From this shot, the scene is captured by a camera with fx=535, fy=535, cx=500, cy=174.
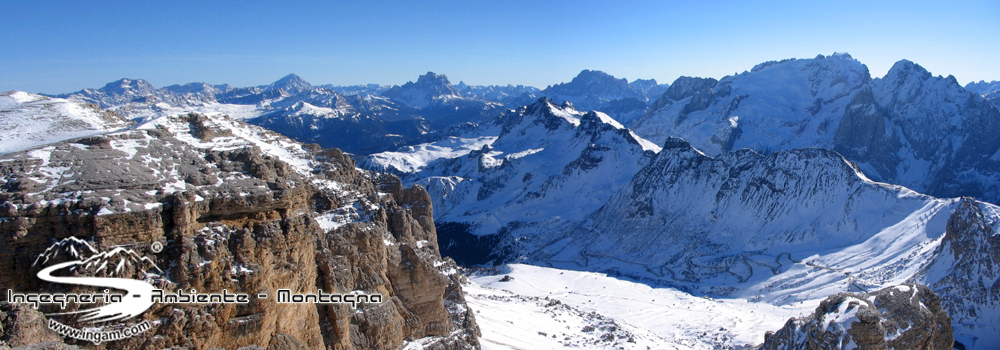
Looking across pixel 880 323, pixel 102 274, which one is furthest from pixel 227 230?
pixel 880 323

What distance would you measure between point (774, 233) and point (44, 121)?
133941 millimetres

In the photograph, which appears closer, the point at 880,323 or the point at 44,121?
the point at 880,323

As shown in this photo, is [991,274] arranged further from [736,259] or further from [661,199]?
[661,199]

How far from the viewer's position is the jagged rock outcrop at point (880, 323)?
1219 inches

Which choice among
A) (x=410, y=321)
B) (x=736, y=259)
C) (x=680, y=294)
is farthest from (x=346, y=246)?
(x=736, y=259)

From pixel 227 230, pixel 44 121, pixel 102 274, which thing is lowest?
pixel 102 274

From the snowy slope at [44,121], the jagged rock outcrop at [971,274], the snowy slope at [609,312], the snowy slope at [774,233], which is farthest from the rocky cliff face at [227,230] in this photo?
the snowy slope at [774,233]

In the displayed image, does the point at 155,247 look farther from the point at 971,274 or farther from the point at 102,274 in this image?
the point at 971,274

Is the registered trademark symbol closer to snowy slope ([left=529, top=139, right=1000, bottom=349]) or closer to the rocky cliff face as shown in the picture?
the rocky cliff face

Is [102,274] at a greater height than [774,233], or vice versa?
[102,274]

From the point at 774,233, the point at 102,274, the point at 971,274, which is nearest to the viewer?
the point at 102,274

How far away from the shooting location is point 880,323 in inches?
1224

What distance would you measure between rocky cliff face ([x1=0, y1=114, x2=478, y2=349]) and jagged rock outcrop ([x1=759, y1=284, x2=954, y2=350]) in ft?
87.8

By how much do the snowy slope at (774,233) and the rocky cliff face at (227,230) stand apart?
263ft
